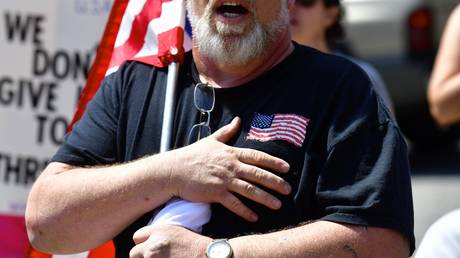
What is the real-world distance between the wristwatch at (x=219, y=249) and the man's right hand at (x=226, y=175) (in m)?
0.12

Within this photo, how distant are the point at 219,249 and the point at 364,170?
48 cm

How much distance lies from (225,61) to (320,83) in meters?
0.32

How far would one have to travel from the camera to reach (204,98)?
12.7 ft

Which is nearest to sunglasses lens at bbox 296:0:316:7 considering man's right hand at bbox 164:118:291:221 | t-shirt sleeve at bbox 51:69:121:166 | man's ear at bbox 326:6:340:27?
man's ear at bbox 326:6:340:27

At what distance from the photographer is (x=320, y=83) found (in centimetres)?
377

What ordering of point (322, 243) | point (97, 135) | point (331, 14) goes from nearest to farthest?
point (322, 243)
point (97, 135)
point (331, 14)

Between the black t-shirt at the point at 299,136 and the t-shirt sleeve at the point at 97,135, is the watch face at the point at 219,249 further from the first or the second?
the t-shirt sleeve at the point at 97,135

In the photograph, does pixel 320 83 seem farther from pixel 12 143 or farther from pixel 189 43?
pixel 12 143

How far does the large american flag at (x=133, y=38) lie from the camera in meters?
4.37

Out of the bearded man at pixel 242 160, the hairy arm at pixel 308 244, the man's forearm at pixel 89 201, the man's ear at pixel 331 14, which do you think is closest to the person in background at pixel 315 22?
the man's ear at pixel 331 14

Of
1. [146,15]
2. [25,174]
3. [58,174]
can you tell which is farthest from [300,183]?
[25,174]

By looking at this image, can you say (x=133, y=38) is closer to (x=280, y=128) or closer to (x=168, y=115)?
(x=168, y=115)

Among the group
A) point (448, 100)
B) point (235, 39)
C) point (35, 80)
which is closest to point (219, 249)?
point (235, 39)

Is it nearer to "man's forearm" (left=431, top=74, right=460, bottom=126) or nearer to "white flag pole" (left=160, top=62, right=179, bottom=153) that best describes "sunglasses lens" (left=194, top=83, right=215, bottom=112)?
"white flag pole" (left=160, top=62, right=179, bottom=153)
